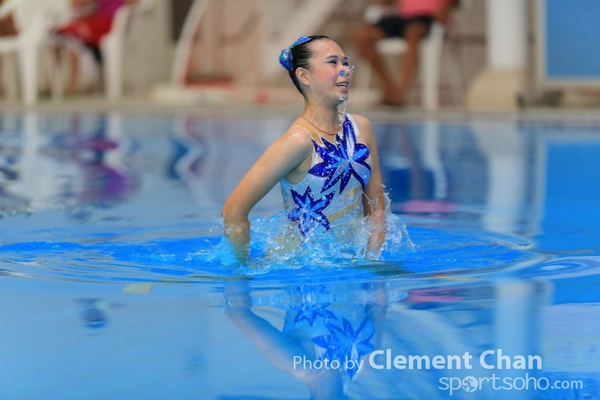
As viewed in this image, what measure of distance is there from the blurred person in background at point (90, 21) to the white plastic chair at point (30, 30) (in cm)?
18

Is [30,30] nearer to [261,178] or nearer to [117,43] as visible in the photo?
[117,43]

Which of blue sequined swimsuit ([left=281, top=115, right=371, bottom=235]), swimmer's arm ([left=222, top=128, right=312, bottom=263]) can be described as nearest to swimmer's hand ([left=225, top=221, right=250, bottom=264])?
swimmer's arm ([left=222, top=128, right=312, bottom=263])

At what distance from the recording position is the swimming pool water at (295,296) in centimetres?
265

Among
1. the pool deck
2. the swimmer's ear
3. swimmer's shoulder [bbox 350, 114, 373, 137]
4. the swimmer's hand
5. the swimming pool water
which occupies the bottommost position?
the pool deck

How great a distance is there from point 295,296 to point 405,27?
29.5 ft

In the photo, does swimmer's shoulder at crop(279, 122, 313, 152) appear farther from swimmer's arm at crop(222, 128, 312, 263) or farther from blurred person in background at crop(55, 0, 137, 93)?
blurred person in background at crop(55, 0, 137, 93)

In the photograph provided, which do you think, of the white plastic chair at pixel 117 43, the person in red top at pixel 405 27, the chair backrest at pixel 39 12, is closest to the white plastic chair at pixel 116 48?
the white plastic chair at pixel 117 43

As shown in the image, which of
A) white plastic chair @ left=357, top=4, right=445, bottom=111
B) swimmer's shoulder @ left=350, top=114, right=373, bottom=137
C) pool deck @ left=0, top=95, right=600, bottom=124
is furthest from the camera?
white plastic chair @ left=357, top=4, right=445, bottom=111

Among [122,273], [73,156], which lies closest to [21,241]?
[122,273]

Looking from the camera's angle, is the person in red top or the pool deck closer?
the pool deck

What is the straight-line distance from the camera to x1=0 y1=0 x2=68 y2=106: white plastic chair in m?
14.8

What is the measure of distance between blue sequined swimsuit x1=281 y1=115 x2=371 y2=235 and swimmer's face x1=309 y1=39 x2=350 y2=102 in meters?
0.16

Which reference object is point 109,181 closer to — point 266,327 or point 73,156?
point 73,156

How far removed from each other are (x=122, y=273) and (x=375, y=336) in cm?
131
